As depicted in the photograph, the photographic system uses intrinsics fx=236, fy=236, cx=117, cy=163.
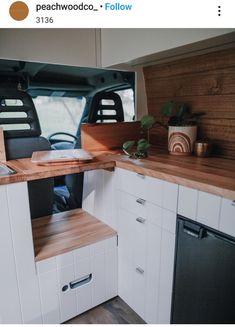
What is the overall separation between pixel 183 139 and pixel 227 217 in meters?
0.75

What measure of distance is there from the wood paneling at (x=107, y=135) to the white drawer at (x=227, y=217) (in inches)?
42.5

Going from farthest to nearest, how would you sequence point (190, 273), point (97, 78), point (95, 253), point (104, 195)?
1. point (97, 78)
2. point (104, 195)
3. point (95, 253)
4. point (190, 273)

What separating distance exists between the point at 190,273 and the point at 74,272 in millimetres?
675

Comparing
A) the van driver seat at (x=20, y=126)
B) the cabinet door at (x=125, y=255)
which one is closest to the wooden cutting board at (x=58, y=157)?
the van driver seat at (x=20, y=126)

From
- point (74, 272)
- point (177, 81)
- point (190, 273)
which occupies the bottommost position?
point (74, 272)

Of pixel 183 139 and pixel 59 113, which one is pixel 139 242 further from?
pixel 59 113

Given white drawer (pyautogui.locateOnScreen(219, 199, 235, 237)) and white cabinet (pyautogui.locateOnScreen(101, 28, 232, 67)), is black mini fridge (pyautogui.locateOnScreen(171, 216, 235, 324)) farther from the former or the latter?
white cabinet (pyautogui.locateOnScreen(101, 28, 232, 67))

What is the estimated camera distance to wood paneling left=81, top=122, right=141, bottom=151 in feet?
5.70

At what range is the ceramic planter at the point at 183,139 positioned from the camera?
5.05 feet
